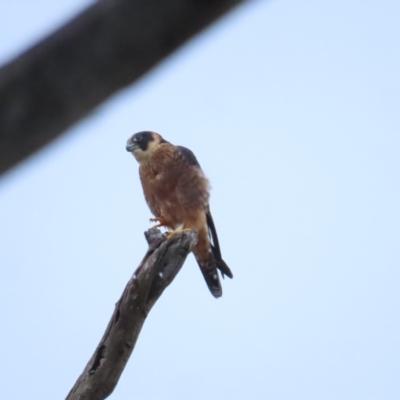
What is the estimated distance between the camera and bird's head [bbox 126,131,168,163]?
4551mm

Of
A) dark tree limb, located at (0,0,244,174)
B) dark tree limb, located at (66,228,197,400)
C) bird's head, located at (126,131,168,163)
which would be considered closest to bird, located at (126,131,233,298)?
bird's head, located at (126,131,168,163)

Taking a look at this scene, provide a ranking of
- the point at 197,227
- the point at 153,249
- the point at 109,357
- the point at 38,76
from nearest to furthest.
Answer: the point at 38,76 < the point at 109,357 < the point at 153,249 < the point at 197,227

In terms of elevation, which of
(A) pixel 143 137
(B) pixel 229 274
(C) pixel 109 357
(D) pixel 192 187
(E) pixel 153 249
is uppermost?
(A) pixel 143 137

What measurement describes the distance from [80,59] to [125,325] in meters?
2.21

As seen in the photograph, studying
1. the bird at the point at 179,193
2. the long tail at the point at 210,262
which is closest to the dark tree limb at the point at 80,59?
the bird at the point at 179,193

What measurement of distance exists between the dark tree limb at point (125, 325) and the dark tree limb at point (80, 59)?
2174 millimetres

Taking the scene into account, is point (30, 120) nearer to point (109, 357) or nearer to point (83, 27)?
point (83, 27)

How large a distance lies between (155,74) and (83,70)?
1.7 inches

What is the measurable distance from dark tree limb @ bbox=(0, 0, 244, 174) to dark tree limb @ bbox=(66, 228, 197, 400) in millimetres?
2174

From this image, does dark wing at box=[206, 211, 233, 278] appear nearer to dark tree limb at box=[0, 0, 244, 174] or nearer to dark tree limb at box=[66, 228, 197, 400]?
dark tree limb at box=[66, 228, 197, 400]

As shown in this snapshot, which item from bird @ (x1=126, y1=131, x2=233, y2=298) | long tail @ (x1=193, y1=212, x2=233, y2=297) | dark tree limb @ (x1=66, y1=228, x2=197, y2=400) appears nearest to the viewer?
dark tree limb @ (x1=66, y1=228, x2=197, y2=400)

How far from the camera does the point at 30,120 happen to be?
352 millimetres

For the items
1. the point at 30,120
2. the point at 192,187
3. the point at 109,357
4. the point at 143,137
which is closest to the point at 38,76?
the point at 30,120

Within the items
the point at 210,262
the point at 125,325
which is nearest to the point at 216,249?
the point at 210,262
